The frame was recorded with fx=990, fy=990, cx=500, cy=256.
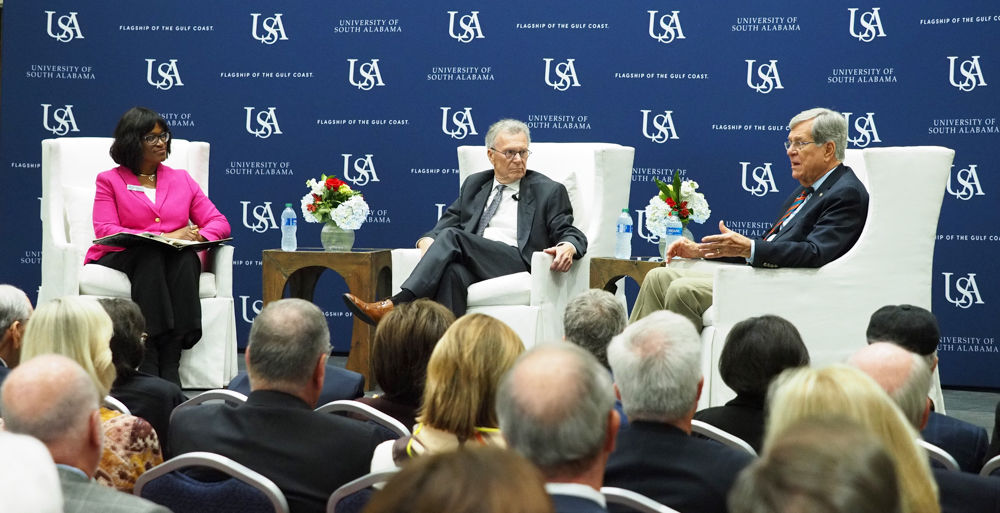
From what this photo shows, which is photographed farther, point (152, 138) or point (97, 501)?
point (152, 138)

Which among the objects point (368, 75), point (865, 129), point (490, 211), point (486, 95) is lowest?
point (490, 211)

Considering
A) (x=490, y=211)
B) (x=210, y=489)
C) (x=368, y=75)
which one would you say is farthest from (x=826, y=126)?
(x=210, y=489)

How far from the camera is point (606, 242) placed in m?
4.87

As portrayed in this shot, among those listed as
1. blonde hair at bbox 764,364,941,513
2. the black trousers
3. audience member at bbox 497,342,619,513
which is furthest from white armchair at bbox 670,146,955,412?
audience member at bbox 497,342,619,513

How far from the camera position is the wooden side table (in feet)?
15.5

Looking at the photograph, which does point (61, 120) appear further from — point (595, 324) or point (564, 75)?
point (595, 324)

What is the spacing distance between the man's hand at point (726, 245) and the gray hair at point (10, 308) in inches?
93.6

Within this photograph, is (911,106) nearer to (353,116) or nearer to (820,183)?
(820,183)

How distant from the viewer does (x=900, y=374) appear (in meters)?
1.83

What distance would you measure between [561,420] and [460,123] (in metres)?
4.51

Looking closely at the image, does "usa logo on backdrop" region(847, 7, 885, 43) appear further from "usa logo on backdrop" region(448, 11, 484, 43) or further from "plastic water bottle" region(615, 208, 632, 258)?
"usa logo on backdrop" region(448, 11, 484, 43)

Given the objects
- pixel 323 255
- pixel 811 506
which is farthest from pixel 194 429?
pixel 323 255

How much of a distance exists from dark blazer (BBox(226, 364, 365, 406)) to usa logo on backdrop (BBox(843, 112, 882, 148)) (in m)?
3.50

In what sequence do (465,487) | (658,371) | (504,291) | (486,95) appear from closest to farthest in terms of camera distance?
(465,487) < (658,371) < (504,291) < (486,95)
